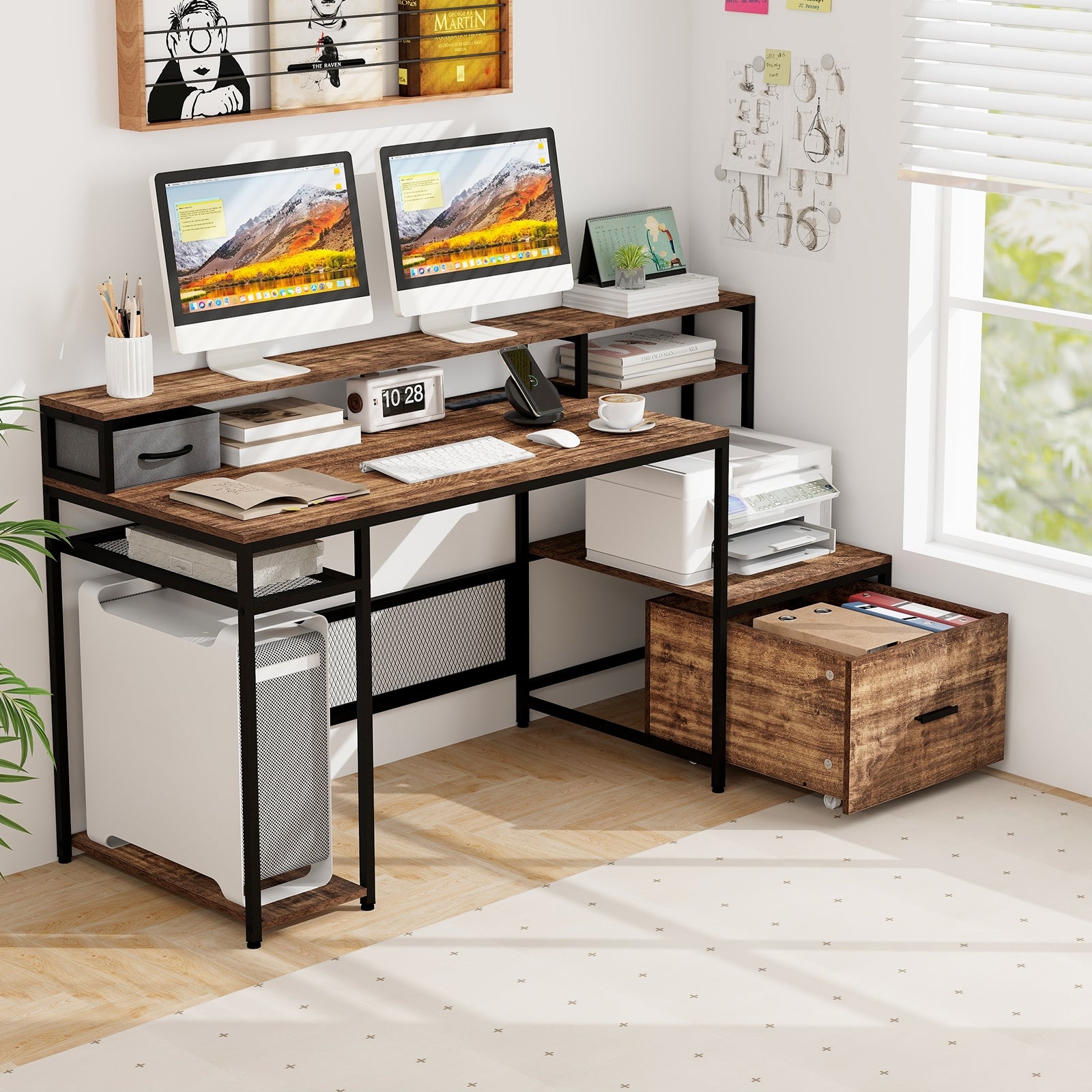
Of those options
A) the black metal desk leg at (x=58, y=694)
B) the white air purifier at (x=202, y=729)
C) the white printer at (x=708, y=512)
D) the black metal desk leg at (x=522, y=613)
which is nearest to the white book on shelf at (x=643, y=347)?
the white printer at (x=708, y=512)

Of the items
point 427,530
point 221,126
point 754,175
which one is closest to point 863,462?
point 754,175

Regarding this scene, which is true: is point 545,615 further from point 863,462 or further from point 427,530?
point 863,462

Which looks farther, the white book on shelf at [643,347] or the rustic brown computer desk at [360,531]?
the white book on shelf at [643,347]

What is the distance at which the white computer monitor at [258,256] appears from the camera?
3.82 m

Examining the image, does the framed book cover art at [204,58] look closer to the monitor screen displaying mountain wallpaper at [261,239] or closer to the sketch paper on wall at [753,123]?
the monitor screen displaying mountain wallpaper at [261,239]

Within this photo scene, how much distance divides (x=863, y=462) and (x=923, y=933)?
1.37 meters

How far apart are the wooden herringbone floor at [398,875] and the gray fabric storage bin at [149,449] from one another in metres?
0.85

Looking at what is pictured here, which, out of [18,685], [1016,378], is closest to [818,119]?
[1016,378]

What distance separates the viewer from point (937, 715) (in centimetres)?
423

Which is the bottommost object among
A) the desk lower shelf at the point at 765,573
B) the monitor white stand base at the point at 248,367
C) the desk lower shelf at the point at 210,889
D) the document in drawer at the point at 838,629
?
the desk lower shelf at the point at 210,889

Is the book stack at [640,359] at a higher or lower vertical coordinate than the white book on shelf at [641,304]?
lower

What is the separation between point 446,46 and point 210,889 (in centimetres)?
188

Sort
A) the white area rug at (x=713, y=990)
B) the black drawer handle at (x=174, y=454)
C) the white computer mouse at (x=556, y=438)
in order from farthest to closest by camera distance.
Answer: the white computer mouse at (x=556, y=438), the black drawer handle at (x=174, y=454), the white area rug at (x=713, y=990)

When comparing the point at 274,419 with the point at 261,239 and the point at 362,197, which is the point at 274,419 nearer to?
the point at 261,239
